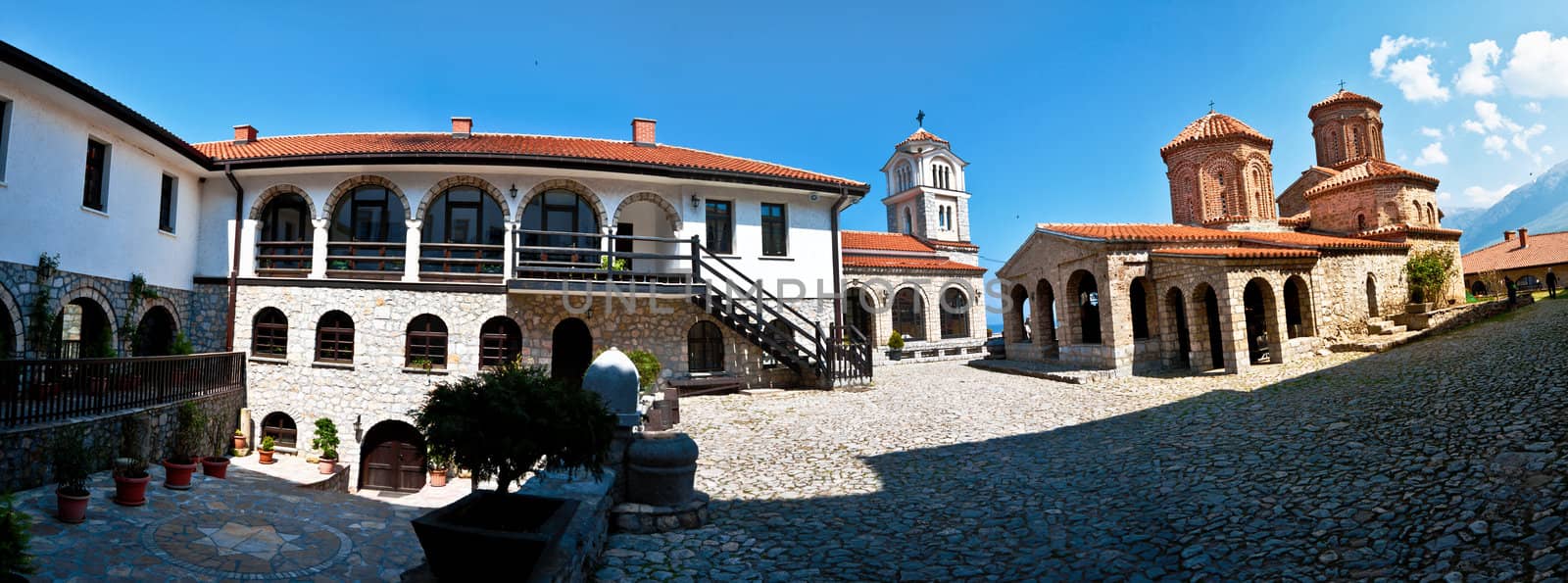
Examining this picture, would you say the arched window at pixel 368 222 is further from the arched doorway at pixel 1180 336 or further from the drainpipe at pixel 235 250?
the arched doorway at pixel 1180 336

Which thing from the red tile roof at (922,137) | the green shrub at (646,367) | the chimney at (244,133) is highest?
the red tile roof at (922,137)

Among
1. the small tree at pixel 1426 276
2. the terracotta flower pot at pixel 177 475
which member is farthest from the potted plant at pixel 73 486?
the small tree at pixel 1426 276

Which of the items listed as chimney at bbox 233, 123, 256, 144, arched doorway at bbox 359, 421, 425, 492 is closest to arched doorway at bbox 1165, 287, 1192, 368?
arched doorway at bbox 359, 421, 425, 492

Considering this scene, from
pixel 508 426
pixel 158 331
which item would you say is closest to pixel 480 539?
pixel 508 426

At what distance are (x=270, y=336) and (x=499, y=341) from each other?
5367 millimetres

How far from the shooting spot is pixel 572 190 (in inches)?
601

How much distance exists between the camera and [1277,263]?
15359 millimetres

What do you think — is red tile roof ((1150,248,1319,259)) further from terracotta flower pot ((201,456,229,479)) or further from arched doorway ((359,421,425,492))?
terracotta flower pot ((201,456,229,479))

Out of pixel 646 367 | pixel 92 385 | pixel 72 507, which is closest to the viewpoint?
pixel 72 507

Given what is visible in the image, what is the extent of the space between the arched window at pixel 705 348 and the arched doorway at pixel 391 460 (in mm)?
6464

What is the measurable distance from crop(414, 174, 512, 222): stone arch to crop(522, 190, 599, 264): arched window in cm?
56

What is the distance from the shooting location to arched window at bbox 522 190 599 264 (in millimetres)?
15500

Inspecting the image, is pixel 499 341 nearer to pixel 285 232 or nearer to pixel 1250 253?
pixel 285 232

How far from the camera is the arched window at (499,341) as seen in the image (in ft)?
47.4
